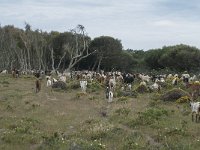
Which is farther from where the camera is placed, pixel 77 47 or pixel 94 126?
pixel 77 47

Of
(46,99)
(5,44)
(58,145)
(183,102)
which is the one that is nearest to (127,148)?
(58,145)

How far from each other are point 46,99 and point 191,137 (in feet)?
66.1

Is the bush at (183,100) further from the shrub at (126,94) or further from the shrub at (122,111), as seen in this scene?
the shrub at (122,111)

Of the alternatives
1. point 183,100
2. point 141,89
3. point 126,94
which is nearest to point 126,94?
point 126,94

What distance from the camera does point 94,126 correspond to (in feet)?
80.3

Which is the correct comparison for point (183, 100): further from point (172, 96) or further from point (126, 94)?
point (126, 94)

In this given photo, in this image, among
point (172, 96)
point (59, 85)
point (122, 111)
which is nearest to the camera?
point (122, 111)

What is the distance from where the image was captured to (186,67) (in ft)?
324

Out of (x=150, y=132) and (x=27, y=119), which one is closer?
(x=150, y=132)

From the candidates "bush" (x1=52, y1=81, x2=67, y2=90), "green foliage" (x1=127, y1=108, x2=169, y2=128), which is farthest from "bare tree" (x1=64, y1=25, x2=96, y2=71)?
"green foliage" (x1=127, y1=108, x2=169, y2=128)

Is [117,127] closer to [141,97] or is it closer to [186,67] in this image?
[141,97]

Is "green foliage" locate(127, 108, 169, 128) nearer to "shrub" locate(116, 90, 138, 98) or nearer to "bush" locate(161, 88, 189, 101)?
"bush" locate(161, 88, 189, 101)

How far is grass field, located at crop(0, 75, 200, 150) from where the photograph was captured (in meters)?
20.6

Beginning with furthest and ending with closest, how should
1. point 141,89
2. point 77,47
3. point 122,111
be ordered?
point 77,47 → point 141,89 → point 122,111
